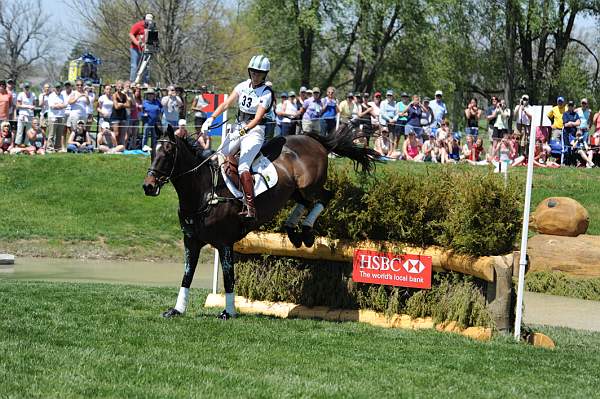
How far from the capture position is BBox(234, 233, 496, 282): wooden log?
1151 centimetres

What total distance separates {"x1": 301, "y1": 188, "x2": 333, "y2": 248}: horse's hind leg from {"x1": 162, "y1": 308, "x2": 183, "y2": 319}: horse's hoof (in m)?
1.88

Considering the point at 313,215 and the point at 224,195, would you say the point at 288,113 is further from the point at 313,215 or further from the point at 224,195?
the point at 224,195

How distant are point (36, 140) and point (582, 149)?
14.9m

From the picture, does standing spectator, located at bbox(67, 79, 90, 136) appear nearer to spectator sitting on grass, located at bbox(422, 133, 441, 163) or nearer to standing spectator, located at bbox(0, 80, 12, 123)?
standing spectator, located at bbox(0, 80, 12, 123)

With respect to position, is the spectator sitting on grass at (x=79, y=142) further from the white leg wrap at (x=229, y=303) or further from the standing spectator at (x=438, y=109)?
the white leg wrap at (x=229, y=303)

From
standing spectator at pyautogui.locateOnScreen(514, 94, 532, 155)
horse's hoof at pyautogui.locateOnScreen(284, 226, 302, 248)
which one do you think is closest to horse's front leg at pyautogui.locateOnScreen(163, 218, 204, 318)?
horse's hoof at pyautogui.locateOnScreen(284, 226, 302, 248)

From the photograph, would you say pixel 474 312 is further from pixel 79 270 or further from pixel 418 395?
pixel 79 270

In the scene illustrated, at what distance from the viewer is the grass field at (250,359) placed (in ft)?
26.7

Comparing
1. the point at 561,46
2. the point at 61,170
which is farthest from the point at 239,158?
the point at 561,46

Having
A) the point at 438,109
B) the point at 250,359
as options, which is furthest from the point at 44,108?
the point at 250,359

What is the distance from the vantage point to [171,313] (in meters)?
11.6

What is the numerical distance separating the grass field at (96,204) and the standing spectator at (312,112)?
188 centimetres

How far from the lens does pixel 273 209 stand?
12.1 m

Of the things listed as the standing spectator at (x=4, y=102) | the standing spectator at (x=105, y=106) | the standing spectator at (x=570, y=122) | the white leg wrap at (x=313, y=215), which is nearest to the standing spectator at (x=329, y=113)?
the standing spectator at (x=105, y=106)
